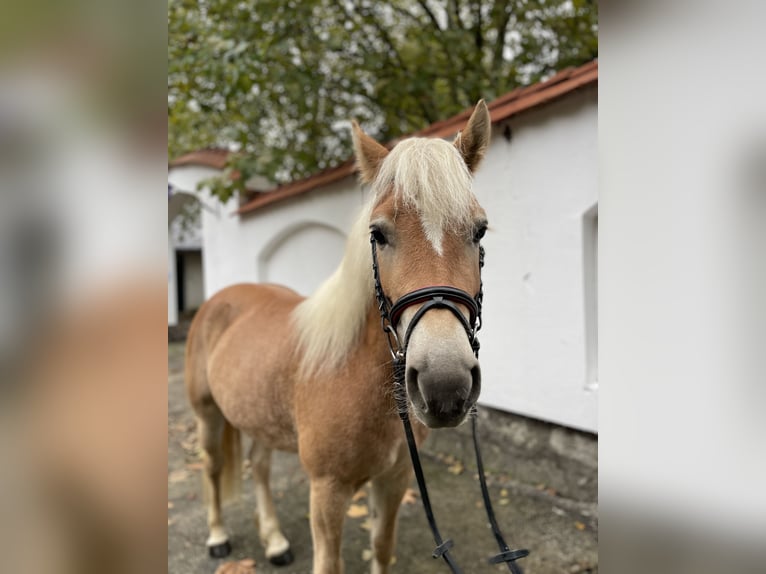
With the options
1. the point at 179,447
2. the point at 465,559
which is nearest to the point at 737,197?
the point at 465,559

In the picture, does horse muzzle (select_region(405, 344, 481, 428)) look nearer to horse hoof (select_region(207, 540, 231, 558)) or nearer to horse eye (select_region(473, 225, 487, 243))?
horse eye (select_region(473, 225, 487, 243))

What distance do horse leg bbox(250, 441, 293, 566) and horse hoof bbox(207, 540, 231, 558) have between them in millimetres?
223

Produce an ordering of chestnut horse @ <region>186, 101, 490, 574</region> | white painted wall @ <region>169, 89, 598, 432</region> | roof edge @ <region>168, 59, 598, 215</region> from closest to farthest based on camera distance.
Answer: chestnut horse @ <region>186, 101, 490, 574</region> → roof edge @ <region>168, 59, 598, 215</region> → white painted wall @ <region>169, 89, 598, 432</region>

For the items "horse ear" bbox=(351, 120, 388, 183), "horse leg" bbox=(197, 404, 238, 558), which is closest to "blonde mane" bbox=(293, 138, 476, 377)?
"horse ear" bbox=(351, 120, 388, 183)

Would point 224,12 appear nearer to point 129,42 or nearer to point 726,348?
point 129,42

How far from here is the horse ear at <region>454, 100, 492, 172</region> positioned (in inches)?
61.2

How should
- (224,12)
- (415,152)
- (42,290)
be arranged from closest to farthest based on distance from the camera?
(42,290) → (415,152) → (224,12)

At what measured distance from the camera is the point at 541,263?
324 cm

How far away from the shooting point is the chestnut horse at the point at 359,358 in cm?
120

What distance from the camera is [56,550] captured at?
48cm

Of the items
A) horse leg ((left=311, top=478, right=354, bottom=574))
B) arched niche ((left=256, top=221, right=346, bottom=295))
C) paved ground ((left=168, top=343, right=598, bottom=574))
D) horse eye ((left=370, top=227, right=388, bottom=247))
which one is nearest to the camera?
horse eye ((left=370, top=227, right=388, bottom=247))

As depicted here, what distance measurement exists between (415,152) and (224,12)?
428 centimetres

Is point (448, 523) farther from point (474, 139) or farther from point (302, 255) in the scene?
point (302, 255)

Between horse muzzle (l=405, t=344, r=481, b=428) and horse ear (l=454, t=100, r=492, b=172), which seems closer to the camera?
horse muzzle (l=405, t=344, r=481, b=428)
